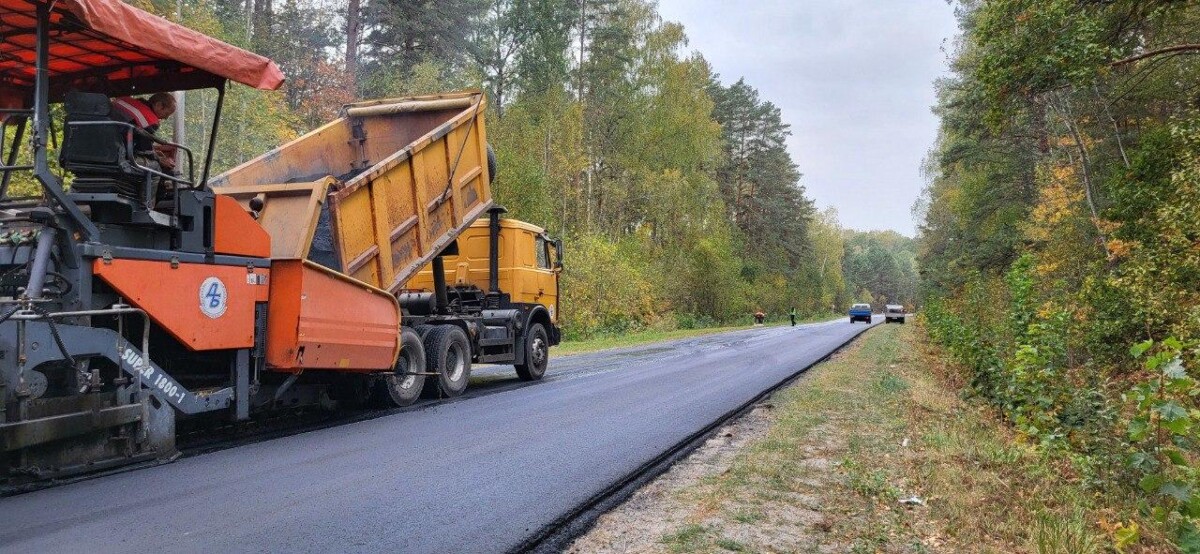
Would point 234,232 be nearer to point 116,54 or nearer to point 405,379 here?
point 116,54

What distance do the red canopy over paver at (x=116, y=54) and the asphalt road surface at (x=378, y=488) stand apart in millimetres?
2880

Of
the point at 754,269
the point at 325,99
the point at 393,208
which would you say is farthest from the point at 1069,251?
the point at 754,269

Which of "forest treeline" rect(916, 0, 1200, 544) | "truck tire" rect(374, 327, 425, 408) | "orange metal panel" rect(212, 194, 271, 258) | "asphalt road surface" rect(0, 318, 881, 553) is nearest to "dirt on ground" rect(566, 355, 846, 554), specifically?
"asphalt road surface" rect(0, 318, 881, 553)

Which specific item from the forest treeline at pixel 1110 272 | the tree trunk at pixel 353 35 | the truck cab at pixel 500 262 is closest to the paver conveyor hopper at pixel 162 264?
the truck cab at pixel 500 262

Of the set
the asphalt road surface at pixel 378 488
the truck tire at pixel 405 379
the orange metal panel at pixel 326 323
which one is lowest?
the asphalt road surface at pixel 378 488

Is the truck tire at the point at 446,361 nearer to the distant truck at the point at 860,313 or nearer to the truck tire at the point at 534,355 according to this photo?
the truck tire at the point at 534,355

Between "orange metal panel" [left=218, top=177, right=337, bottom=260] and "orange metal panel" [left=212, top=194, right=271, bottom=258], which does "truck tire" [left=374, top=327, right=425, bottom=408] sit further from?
"orange metal panel" [left=212, top=194, right=271, bottom=258]

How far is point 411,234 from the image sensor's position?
8.70 meters

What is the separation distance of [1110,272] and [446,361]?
12009mm

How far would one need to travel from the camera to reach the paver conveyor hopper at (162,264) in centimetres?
471

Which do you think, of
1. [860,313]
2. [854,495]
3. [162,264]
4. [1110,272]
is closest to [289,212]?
[162,264]

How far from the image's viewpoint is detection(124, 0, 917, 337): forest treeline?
2358cm

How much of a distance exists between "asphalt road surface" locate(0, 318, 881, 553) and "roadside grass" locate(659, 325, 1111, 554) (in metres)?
0.81

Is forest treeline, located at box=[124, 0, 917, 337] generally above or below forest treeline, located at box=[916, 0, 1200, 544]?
above
